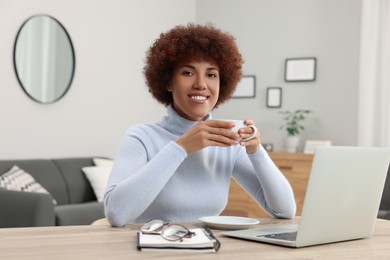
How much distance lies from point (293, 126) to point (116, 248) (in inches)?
176

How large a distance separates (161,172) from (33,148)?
3355 mm

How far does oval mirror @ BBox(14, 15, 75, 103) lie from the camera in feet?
15.9

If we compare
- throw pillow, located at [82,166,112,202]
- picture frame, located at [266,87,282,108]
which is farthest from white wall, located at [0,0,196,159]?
picture frame, located at [266,87,282,108]

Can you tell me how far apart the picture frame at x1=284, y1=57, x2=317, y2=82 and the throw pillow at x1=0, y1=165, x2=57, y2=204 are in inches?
100

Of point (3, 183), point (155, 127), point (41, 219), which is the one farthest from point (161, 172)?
point (3, 183)

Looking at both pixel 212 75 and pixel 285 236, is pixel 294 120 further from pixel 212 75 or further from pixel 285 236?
pixel 285 236

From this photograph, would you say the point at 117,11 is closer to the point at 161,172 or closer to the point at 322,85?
the point at 322,85

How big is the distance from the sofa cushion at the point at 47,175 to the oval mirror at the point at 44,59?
534 millimetres

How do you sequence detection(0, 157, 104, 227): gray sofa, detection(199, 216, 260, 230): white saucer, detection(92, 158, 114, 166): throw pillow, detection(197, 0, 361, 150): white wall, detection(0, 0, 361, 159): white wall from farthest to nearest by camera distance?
detection(197, 0, 361, 150): white wall, detection(92, 158, 114, 166): throw pillow, detection(0, 0, 361, 159): white wall, detection(0, 157, 104, 227): gray sofa, detection(199, 216, 260, 230): white saucer

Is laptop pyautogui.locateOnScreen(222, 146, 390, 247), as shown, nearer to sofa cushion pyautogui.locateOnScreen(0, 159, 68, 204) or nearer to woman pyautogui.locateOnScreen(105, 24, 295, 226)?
woman pyautogui.locateOnScreen(105, 24, 295, 226)

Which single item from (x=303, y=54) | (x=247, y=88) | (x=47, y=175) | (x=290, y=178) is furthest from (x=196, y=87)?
(x=247, y=88)

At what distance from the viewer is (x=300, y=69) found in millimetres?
5766

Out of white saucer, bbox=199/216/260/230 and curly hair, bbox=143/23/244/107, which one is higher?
curly hair, bbox=143/23/244/107

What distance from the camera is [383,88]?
521 cm
